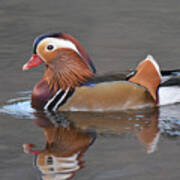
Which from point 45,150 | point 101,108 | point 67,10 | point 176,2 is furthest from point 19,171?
point 176,2

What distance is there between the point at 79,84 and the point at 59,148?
3.91ft

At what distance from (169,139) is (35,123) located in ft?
4.52

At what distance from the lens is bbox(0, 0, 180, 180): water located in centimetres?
479

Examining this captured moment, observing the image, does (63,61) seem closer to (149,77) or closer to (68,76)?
(68,76)

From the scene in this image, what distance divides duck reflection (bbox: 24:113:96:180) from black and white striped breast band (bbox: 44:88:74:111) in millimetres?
110

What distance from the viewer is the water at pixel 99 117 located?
4.79 metres

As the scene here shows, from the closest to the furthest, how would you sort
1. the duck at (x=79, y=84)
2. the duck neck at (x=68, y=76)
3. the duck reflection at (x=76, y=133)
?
the duck reflection at (x=76, y=133) → the duck at (x=79, y=84) → the duck neck at (x=68, y=76)

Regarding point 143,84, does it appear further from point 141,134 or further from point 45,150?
point 45,150

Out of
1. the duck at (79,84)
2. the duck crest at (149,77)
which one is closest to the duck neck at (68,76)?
the duck at (79,84)

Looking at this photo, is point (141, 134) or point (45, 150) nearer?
point (45, 150)

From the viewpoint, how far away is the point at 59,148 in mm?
5289

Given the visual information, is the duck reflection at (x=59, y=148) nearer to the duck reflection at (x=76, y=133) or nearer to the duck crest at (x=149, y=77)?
the duck reflection at (x=76, y=133)

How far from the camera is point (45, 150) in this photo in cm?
524

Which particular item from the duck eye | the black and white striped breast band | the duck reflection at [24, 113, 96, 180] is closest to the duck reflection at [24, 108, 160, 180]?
the duck reflection at [24, 113, 96, 180]
